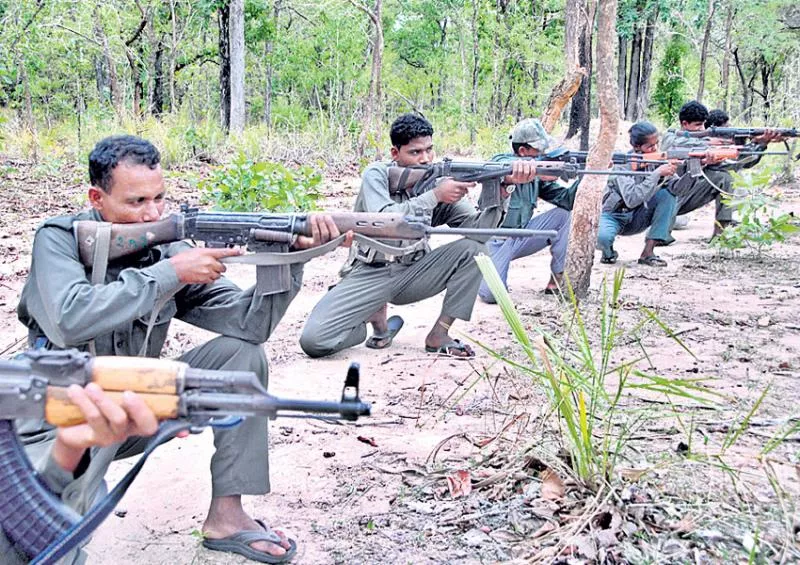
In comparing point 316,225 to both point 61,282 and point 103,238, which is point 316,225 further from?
point 61,282

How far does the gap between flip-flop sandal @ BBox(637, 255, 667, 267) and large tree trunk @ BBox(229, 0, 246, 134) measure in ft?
27.6

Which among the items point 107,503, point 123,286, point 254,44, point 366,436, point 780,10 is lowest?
point 366,436

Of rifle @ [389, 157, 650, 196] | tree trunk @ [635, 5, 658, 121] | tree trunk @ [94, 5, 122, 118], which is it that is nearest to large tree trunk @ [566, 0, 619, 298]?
rifle @ [389, 157, 650, 196]

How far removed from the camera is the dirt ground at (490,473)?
7.93 feet

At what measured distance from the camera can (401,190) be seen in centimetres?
495

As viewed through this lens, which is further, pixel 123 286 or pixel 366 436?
pixel 366 436

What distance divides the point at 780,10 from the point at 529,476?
20429mm

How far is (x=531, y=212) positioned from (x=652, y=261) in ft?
6.05

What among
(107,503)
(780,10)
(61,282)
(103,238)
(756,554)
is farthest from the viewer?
(780,10)

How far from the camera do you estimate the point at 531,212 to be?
624 centimetres

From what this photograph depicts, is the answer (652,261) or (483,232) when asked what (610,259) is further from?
(483,232)

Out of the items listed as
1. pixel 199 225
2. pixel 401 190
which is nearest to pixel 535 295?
pixel 401 190

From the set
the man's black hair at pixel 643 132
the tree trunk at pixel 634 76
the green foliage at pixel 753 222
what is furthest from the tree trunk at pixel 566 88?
the tree trunk at pixel 634 76

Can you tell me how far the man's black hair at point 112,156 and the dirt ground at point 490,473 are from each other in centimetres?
128
